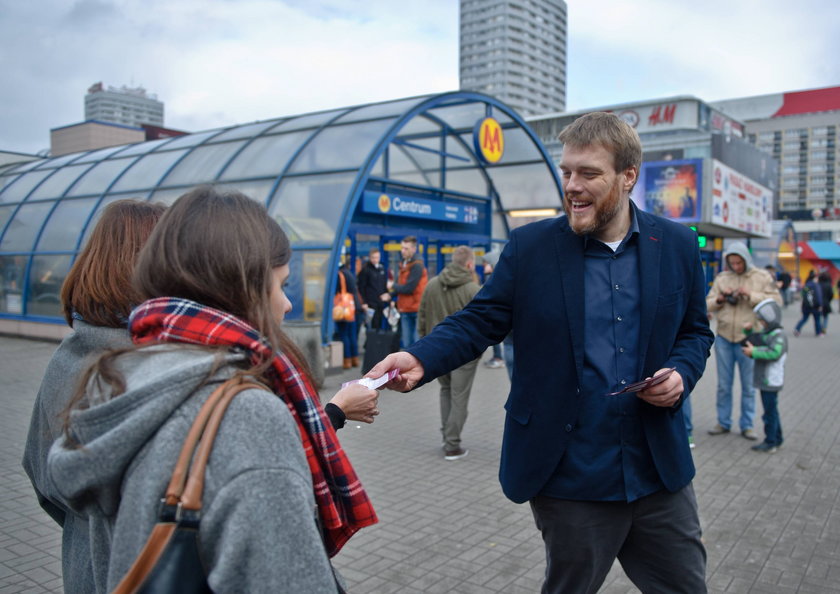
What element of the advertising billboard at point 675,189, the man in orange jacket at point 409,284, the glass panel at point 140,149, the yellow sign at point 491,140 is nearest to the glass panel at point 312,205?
the man in orange jacket at point 409,284

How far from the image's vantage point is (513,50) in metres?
150

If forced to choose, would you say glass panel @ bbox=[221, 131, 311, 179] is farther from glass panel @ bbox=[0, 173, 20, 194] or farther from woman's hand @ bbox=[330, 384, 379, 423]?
woman's hand @ bbox=[330, 384, 379, 423]

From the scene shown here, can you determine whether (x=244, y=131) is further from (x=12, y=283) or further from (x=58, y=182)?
(x=12, y=283)

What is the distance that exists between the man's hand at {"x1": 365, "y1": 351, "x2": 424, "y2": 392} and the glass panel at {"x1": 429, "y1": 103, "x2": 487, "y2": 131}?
469 inches

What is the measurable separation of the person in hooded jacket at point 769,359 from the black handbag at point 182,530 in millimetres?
6031

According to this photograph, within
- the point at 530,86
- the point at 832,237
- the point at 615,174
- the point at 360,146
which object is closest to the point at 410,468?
the point at 615,174

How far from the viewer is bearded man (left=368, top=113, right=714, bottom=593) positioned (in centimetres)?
225

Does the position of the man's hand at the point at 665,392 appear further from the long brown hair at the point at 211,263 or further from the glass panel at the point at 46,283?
the glass panel at the point at 46,283

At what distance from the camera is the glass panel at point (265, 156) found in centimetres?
1141

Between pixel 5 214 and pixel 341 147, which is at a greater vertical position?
pixel 341 147

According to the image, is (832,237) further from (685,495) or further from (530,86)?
(530,86)

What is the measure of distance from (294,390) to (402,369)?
919 millimetres

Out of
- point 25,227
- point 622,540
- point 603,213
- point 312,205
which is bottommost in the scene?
point 622,540

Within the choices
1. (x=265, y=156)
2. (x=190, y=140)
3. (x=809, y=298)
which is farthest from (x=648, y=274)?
(x=809, y=298)
